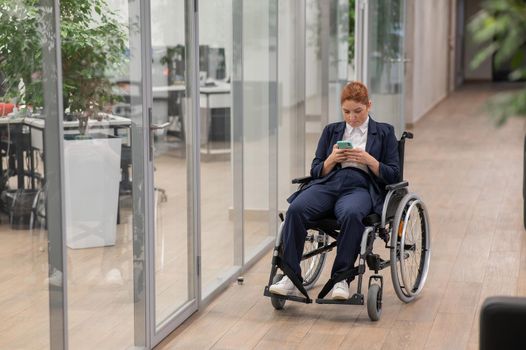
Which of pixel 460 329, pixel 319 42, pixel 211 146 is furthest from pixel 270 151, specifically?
pixel 460 329

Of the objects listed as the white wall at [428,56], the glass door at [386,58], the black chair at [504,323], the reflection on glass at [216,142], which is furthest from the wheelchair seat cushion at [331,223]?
the white wall at [428,56]

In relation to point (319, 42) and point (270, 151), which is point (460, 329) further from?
point (319, 42)

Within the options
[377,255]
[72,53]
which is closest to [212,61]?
[377,255]

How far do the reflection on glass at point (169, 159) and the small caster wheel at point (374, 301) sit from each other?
0.86 meters

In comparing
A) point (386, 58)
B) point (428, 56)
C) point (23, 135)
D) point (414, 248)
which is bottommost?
point (414, 248)

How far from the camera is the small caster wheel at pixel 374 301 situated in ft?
13.7

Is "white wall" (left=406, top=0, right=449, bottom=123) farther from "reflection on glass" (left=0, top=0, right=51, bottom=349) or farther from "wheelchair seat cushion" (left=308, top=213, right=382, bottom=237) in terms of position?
"reflection on glass" (left=0, top=0, right=51, bottom=349)

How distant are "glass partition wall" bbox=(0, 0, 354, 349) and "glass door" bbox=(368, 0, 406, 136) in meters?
3.39

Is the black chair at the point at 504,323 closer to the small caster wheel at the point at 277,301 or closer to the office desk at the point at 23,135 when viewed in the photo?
the office desk at the point at 23,135

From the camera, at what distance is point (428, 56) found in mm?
15555

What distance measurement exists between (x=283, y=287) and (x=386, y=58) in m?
6.23

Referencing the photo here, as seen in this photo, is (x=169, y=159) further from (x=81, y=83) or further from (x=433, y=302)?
(x=433, y=302)

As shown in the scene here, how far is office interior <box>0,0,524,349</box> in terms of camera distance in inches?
114

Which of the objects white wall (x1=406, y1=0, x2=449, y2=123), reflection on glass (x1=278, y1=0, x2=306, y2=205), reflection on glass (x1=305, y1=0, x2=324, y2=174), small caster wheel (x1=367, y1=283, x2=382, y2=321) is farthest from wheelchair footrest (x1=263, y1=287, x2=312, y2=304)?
white wall (x1=406, y1=0, x2=449, y2=123)
